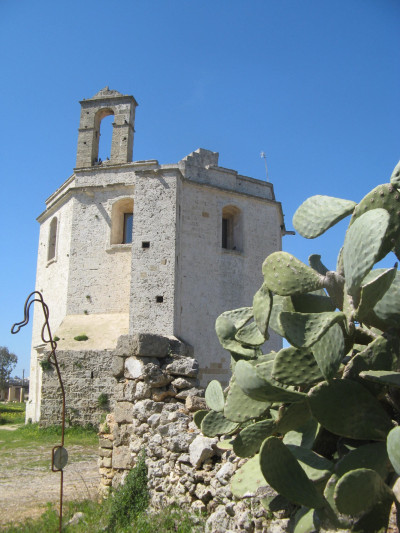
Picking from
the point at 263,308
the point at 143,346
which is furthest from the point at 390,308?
the point at 143,346

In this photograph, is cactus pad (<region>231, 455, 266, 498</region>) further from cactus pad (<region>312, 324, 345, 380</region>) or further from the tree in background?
the tree in background

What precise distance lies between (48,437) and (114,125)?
10249 millimetres

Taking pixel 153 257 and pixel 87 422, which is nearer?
pixel 87 422

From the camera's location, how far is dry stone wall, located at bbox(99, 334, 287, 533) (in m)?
3.15

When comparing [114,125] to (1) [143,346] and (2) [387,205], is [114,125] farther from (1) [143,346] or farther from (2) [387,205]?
(2) [387,205]

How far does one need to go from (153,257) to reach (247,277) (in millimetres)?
3328

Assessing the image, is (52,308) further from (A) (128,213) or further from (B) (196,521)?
(B) (196,521)

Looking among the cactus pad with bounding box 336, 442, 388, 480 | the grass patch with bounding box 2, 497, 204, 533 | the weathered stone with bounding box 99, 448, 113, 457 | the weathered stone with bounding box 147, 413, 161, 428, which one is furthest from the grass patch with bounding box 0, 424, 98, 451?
the cactus pad with bounding box 336, 442, 388, 480

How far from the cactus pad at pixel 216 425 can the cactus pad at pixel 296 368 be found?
88 centimetres

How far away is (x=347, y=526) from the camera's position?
1745 millimetres

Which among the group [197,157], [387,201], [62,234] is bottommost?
[387,201]

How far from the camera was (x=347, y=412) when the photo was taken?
1.73 m

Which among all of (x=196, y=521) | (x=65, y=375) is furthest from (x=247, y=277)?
(x=196, y=521)

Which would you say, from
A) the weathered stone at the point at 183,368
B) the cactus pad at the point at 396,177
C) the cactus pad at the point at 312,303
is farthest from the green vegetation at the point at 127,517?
the cactus pad at the point at 396,177
